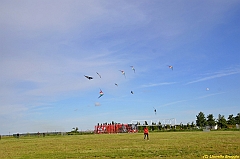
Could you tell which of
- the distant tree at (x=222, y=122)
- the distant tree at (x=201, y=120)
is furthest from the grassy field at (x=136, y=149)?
the distant tree at (x=201, y=120)

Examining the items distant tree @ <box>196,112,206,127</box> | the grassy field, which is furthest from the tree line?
the grassy field

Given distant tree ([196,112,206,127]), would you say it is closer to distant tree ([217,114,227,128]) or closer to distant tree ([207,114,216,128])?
distant tree ([207,114,216,128])

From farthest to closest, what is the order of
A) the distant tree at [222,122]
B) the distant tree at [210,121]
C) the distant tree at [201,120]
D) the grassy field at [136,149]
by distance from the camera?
the distant tree at [201,120] < the distant tree at [210,121] < the distant tree at [222,122] < the grassy field at [136,149]

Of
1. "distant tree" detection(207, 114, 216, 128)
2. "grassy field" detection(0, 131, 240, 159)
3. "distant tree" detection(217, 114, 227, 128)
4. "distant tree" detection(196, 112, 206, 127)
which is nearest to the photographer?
"grassy field" detection(0, 131, 240, 159)

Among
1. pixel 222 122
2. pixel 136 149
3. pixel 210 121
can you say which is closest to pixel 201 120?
pixel 210 121

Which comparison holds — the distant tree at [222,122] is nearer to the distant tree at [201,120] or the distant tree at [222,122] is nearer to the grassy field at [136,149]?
the distant tree at [201,120]

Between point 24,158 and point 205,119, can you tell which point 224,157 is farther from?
point 205,119

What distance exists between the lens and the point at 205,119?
12825cm

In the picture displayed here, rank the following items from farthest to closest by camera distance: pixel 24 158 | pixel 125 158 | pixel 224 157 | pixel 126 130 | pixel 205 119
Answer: pixel 205 119, pixel 126 130, pixel 24 158, pixel 125 158, pixel 224 157

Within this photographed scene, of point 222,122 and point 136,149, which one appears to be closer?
point 136,149

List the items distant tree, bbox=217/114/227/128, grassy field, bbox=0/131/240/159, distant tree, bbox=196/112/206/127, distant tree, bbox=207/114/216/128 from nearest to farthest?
grassy field, bbox=0/131/240/159, distant tree, bbox=217/114/227/128, distant tree, bbox=207/114/216/128, distant tree, bbox=196/112/206/127

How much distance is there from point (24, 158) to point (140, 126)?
95346 millimetres

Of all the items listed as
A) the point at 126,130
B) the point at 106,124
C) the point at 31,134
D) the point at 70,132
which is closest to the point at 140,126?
the point at 126,130

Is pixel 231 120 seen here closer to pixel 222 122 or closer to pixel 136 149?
pixel 222 122
